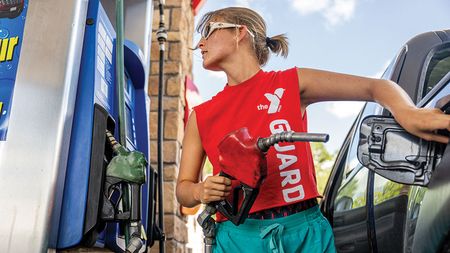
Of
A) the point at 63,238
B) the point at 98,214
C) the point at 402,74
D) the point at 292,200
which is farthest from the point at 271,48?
the point at 63,238

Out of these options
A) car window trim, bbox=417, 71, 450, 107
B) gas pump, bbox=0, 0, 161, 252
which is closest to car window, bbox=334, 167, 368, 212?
car window trim, bbox=417, 71, 450, 107

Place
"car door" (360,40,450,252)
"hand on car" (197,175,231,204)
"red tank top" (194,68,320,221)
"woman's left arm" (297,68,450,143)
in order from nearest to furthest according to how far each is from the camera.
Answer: "car door" (360,40,450,252) < "woman's left arm" (297,68,450,143) < "hand on car" (197,175,231,204) < "red tank top" (194,68,320,221)

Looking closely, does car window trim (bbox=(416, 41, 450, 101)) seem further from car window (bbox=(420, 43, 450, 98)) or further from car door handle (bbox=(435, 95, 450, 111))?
car door handle (bbox=(435, 95, 450, 111))

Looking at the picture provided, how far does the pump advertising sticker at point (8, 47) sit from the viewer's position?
188 cm

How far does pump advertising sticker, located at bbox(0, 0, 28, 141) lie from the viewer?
6.16 feet

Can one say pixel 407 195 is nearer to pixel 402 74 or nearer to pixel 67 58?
pixel 402 74

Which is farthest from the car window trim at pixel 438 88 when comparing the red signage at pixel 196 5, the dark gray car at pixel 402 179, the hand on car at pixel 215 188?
the red signage at pixel 196 5

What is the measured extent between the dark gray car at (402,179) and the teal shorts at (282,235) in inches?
8.6

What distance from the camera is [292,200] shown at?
1590mm

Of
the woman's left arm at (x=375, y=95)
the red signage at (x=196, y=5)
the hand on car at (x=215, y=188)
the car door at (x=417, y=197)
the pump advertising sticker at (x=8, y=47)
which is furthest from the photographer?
the red signage at (x=196, y=5)

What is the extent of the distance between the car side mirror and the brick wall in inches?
79.3

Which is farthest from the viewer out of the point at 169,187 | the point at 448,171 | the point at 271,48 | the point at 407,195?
the point at 169,187

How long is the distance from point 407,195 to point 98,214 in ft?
3.19

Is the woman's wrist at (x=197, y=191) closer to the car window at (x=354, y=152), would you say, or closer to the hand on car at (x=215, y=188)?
the hand on car at (x=215, y=188)
